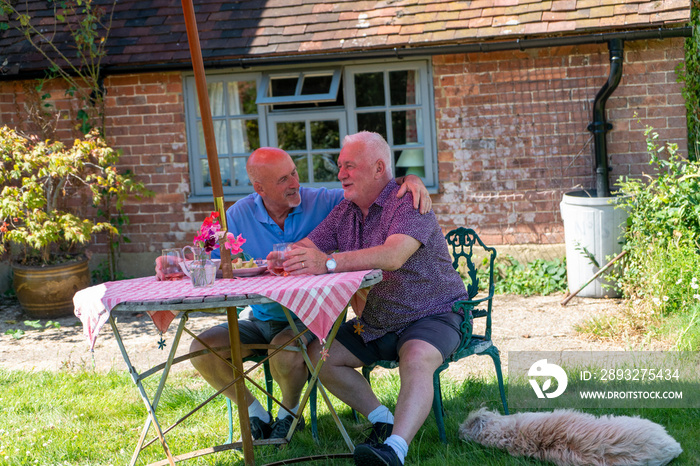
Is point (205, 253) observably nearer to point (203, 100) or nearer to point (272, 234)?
point (203, 100)

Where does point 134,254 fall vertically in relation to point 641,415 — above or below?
above

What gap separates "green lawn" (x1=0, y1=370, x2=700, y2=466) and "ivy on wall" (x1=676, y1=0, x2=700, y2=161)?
3705mm

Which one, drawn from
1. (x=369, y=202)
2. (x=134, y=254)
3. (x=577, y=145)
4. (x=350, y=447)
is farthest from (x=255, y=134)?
(x=350, y=447)

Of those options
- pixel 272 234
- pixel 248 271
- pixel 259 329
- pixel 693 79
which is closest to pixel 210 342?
pixel 259 329

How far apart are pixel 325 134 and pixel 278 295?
5.17 meters

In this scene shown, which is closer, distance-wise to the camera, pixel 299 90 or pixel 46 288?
pixel 46 288

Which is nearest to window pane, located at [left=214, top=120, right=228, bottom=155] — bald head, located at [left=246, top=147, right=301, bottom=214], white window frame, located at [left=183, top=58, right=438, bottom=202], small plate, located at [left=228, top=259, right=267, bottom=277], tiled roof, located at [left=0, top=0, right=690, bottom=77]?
white window frame, located at [left=183, top=58, right=438, bottom=202]

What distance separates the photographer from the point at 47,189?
7156 millimetres

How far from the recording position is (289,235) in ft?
12.5

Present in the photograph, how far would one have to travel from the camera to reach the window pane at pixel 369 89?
7.48m

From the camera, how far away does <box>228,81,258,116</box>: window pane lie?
7.80 m

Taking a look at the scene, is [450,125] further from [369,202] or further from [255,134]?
[369,202]

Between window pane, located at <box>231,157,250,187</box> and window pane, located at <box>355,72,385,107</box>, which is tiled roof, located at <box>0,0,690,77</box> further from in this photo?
window pane, located at <box>231,157,250,187</box>

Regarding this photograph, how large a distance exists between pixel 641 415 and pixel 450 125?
4.24 meters
